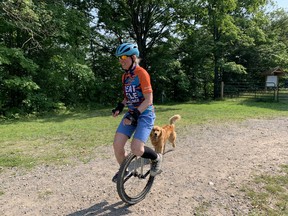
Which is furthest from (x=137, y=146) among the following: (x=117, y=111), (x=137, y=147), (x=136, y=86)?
(x=136, y=86)

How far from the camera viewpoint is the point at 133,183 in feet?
12.7

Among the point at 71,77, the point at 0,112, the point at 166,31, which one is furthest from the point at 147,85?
the point at 166,31

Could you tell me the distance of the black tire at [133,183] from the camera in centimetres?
312

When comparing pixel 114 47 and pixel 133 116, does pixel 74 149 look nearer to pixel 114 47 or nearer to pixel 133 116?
pixel 133 116

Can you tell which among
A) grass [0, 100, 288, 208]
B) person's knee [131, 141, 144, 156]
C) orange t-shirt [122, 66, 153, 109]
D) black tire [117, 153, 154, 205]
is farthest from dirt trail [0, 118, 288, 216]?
orange t-shirt [122, 66, 153, 109]

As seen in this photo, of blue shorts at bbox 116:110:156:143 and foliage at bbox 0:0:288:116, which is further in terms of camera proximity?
foliage at bbox 0:0:288:116

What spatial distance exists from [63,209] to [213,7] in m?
→ 15.4

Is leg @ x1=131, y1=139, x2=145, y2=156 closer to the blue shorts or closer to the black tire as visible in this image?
the blue shorts

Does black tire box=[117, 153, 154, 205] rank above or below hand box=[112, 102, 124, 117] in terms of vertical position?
below

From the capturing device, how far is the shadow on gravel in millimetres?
3096

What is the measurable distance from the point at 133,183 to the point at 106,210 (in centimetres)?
77

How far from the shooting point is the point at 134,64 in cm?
315

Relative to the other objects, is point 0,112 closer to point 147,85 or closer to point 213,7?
point 147,85

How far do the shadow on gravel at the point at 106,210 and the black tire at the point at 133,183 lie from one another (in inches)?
4.6
